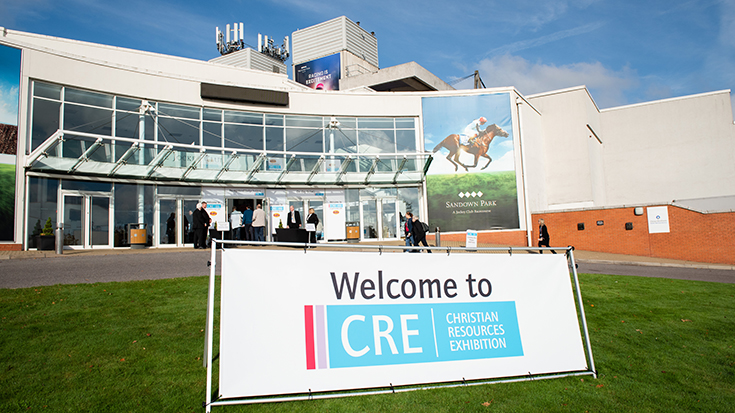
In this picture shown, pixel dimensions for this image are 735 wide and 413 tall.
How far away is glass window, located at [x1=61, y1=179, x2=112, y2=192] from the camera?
19.3 m

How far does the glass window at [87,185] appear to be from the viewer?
1933cm

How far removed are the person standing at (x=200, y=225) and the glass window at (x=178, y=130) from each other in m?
6.83

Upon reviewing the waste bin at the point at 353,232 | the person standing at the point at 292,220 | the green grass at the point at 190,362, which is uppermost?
the person standing at the point at 292,220

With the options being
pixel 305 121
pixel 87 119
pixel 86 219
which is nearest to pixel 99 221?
pixel 86 219

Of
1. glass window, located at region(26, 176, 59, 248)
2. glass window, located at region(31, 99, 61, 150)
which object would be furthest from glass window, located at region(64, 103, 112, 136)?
glass window, located at region(26, 176, 59, 248)

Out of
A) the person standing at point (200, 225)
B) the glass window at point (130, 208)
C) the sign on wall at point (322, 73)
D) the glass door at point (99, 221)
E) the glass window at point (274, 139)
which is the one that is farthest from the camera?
the sign on wall at point (322, 73)

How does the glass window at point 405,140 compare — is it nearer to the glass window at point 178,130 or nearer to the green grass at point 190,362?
the glass window at point 178,130

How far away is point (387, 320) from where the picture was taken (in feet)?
14.7

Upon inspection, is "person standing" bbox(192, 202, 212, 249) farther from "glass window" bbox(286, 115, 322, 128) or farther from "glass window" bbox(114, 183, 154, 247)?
"glass window" bbox(286, 115, 322, 128)

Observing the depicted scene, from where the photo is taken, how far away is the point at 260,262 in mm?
4160

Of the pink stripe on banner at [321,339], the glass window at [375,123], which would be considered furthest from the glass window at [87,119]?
the pink stripe on banner at [321,339]

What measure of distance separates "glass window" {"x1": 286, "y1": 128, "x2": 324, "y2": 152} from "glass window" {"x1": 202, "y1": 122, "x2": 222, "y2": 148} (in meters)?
3.66

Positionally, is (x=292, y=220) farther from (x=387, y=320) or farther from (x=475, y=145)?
(x=387, y=320)

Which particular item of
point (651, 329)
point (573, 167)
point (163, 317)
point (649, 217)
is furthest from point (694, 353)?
point (573, 167)
